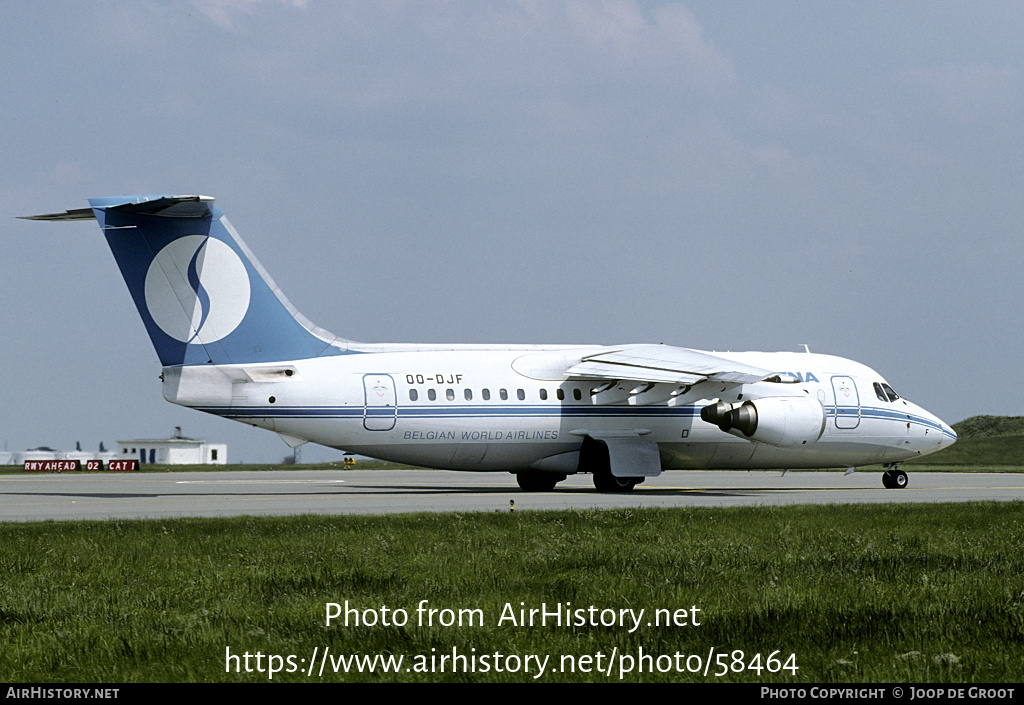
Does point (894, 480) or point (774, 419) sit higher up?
point (774, 419)

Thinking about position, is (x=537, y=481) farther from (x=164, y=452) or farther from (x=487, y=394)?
(x=164, y=452)

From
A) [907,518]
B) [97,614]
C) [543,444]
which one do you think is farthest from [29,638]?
[543,444]

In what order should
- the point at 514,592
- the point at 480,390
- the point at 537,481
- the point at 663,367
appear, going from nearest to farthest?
the point at 514,592 → the point at 663,367 → the point at 480,390 → the point at 537,481

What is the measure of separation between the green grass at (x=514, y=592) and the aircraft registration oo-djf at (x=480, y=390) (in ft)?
32.9

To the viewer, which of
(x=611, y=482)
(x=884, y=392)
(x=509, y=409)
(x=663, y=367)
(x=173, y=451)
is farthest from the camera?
(x=173, y=451)

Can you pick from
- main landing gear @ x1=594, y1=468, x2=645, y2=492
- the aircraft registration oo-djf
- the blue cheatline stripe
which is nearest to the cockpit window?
the aircraft registration oo-djf

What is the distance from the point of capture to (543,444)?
3075 cm

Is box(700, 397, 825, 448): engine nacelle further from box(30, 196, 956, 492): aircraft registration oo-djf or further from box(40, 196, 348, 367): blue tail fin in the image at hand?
box(40, 196, 348, 367): blue tail fin

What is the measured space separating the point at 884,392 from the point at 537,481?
1096 cm

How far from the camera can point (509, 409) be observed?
1185 inches

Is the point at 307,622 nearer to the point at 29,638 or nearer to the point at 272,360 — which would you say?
the point at 29,638

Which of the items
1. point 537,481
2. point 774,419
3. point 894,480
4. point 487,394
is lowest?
point 894,480

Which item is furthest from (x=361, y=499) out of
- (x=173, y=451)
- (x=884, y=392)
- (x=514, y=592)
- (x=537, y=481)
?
(x=173, y=451)

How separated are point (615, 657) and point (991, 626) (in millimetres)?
3137
